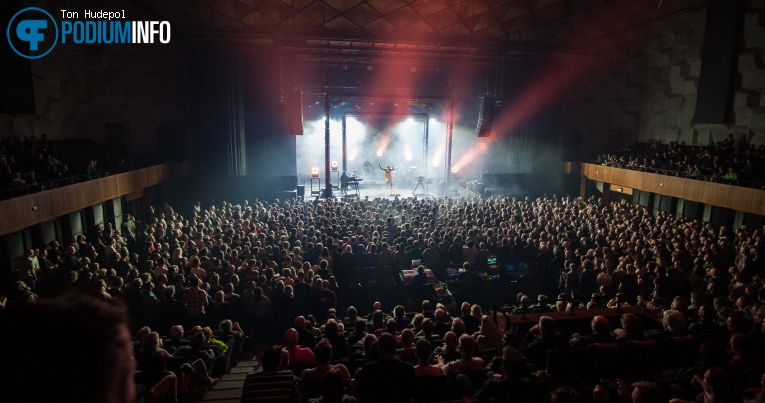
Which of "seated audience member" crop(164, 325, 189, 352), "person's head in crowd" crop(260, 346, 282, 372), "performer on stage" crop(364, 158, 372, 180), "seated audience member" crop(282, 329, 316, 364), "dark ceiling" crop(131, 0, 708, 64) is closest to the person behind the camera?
"person's head in crowd" crop(260, 346, 282, 372)

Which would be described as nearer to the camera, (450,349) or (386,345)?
(386,345)

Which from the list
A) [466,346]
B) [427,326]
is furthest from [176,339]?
[466,346]

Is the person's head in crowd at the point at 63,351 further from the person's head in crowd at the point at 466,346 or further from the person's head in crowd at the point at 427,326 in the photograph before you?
the person's head in crowd at the point at 427,326

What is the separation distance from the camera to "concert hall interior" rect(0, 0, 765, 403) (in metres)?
4.21

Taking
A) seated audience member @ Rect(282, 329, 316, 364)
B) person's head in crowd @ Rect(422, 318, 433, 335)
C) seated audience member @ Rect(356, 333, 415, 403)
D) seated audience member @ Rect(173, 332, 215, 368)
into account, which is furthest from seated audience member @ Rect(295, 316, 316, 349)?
seated audience member @ Rect(356, 333, 415, 403)

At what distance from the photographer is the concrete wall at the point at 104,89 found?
13844 millimetres

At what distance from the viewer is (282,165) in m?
24.5

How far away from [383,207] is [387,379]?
12.5 m

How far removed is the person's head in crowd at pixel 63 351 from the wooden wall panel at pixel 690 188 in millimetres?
16068

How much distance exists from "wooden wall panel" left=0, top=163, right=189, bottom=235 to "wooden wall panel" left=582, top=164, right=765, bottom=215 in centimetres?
1930

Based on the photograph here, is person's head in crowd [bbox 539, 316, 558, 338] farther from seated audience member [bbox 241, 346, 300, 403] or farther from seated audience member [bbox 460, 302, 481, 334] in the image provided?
seated audience member [bbox 241, 346, 300, 403]

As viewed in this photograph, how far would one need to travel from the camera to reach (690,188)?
15469 mm

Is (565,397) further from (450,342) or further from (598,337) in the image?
(450,342)
